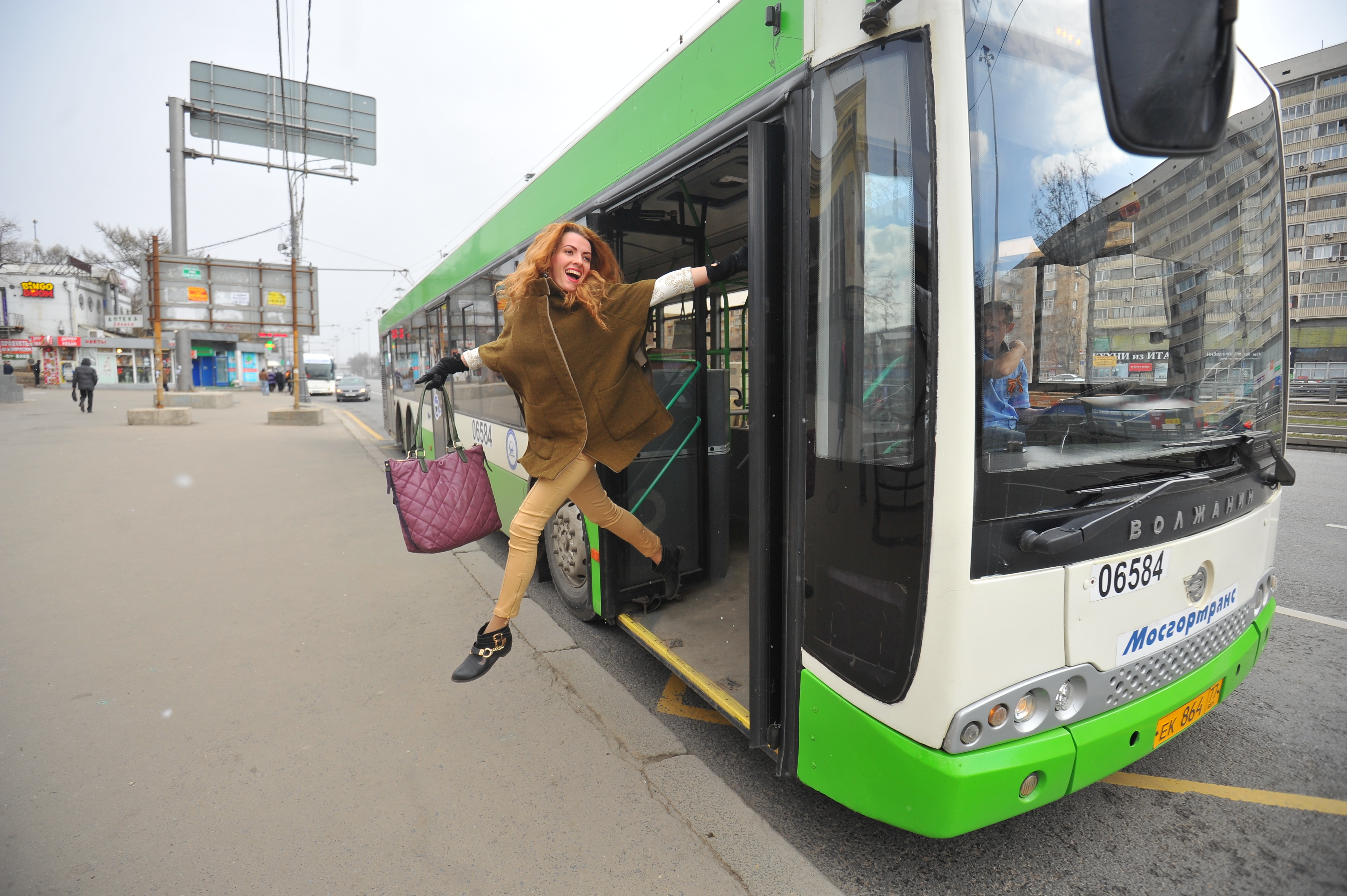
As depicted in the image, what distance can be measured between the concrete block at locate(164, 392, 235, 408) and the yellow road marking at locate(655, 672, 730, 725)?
24063mm

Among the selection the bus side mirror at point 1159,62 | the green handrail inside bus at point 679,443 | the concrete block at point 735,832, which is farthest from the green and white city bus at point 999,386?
the green handrail inside bus at point 679,443

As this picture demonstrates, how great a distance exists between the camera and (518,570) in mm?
3098

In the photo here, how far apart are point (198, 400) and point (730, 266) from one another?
2890cm

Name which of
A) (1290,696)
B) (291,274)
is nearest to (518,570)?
(1290,696)

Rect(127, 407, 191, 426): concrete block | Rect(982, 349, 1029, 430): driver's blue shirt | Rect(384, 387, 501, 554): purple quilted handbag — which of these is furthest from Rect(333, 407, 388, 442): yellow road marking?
Rect(982, 349, 1029, 430): driver's blue shirt

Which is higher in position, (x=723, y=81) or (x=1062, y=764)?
(x=723, y=81)

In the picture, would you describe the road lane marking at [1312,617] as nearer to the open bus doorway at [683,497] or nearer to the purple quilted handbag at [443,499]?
the open bus doorway at [683,497]

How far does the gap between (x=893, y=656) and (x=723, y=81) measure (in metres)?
2.14

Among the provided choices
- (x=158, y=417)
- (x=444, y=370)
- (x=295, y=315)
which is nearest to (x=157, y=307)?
(x=158, y=417)

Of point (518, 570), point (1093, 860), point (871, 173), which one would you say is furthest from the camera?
point (518, 570)

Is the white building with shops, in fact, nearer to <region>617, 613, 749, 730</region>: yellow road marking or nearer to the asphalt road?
<region>617, 613, 749, 730</region>: yellow road marking

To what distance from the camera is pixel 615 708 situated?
328 centimetres

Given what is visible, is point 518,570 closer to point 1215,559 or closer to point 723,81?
point 723,81

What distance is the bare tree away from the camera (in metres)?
1.89
